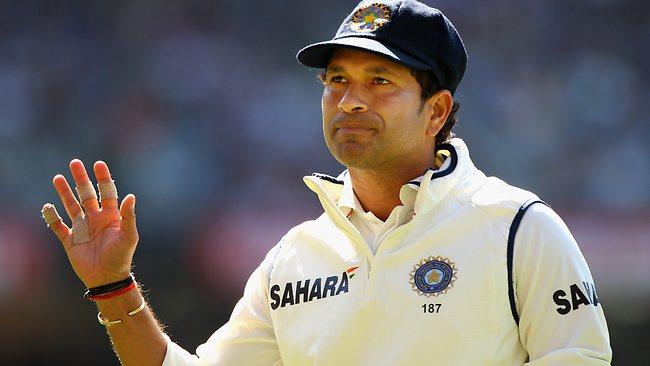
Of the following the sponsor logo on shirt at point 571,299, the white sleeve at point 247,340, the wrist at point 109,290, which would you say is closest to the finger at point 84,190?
the wrist at point 109,290

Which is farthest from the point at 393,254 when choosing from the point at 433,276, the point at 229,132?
the point at 229,132

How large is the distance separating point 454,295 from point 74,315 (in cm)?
542

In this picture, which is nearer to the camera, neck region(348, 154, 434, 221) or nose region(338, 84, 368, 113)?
nose region(338, 84, 368, 113)

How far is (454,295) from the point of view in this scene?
249cm

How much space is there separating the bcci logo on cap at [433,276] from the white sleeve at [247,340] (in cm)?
50

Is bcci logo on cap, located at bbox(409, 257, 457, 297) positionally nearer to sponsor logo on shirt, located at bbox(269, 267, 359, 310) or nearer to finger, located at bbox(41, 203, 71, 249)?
sponsor logo on shirt, located at bbox(269, 267, 359, 310)

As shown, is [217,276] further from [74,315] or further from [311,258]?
[311,258]

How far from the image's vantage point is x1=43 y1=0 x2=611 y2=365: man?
7.99 feet

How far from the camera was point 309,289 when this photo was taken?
2721mm

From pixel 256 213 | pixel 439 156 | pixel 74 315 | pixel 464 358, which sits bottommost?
pixel 74 315

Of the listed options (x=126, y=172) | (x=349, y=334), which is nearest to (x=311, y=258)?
(x=349, y=334)

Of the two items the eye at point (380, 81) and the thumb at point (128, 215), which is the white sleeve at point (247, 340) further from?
the eye at point (380, 81)

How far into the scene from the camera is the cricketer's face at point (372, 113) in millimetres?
2658

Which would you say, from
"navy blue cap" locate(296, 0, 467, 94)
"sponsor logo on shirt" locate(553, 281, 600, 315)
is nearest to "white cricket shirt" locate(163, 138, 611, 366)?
"sponsor logo on shirt" locate(553, 281, 600, 315)
